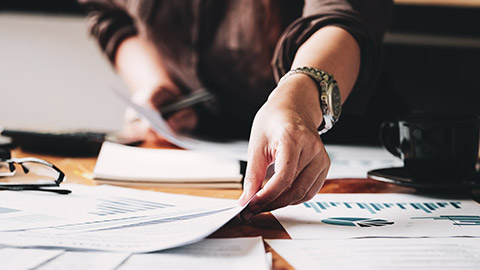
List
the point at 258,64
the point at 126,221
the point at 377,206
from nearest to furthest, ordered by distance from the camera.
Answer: the point at 126,221, the point at 377,206, the point at 258,64

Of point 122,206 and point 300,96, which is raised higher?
point 300,96

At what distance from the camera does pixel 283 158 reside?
49 cm

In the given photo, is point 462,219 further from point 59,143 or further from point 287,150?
point 59,143

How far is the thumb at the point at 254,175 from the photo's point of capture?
1.65 ft

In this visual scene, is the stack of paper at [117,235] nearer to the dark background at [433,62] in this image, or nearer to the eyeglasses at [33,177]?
the eyeglasses at [33,177]

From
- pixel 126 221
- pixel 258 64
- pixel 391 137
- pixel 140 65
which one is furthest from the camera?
pixel 140 65

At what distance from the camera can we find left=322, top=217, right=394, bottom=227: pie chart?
48 centimetres

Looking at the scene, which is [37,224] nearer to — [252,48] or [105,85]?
[252,48]

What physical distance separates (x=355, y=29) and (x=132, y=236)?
1.59 feet

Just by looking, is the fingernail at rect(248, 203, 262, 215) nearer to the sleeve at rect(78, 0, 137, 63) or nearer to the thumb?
the thumb

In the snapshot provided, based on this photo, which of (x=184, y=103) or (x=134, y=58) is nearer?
(x=184, y=103)

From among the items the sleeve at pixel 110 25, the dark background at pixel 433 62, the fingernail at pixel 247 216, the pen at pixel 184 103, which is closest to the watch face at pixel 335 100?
the fingernail at pixel 247 216

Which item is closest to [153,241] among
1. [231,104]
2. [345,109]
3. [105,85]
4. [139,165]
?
[139,165]

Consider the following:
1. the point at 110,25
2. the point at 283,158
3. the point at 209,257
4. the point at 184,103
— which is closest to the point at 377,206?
the point at 283,158
